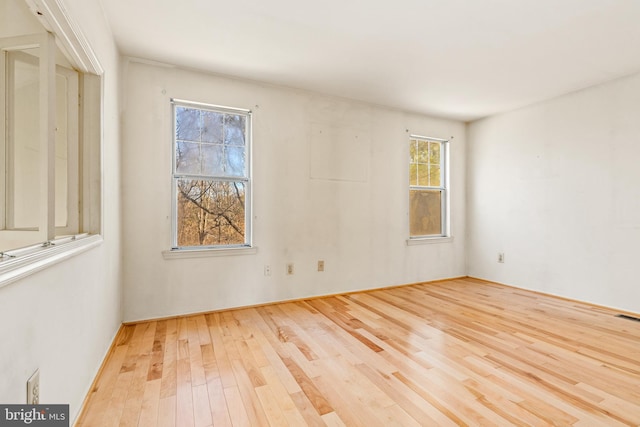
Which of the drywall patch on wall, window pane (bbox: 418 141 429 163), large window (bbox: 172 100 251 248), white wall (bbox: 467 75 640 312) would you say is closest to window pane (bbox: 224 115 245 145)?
large window (bbox: 172 100 251 248)

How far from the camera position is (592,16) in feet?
6.88

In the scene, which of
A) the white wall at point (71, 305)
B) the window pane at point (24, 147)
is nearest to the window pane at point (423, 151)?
the white wall at point (71, 305)

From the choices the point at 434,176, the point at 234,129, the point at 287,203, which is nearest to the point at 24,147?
the point at 234,129

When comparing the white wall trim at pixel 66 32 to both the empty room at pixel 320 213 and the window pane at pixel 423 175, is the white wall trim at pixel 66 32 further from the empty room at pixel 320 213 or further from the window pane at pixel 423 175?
the window pane at pixel 423 175

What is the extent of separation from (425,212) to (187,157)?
3.32 meters

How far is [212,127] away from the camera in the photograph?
121 inches

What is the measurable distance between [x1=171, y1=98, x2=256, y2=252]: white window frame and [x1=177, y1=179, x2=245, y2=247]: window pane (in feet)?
0.12

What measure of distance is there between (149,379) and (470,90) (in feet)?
13.4

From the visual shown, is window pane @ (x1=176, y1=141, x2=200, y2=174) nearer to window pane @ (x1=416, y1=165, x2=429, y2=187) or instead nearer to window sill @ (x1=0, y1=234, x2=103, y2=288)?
window sill @ (x1=0, y1=234, x2=103, y2=288)

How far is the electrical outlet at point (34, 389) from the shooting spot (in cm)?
103

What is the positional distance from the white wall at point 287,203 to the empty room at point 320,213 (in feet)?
0.08

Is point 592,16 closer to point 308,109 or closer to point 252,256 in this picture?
point 308,109

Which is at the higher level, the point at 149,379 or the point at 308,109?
the point at 308,109

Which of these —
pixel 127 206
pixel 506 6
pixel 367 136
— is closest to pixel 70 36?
pixel 127 206
